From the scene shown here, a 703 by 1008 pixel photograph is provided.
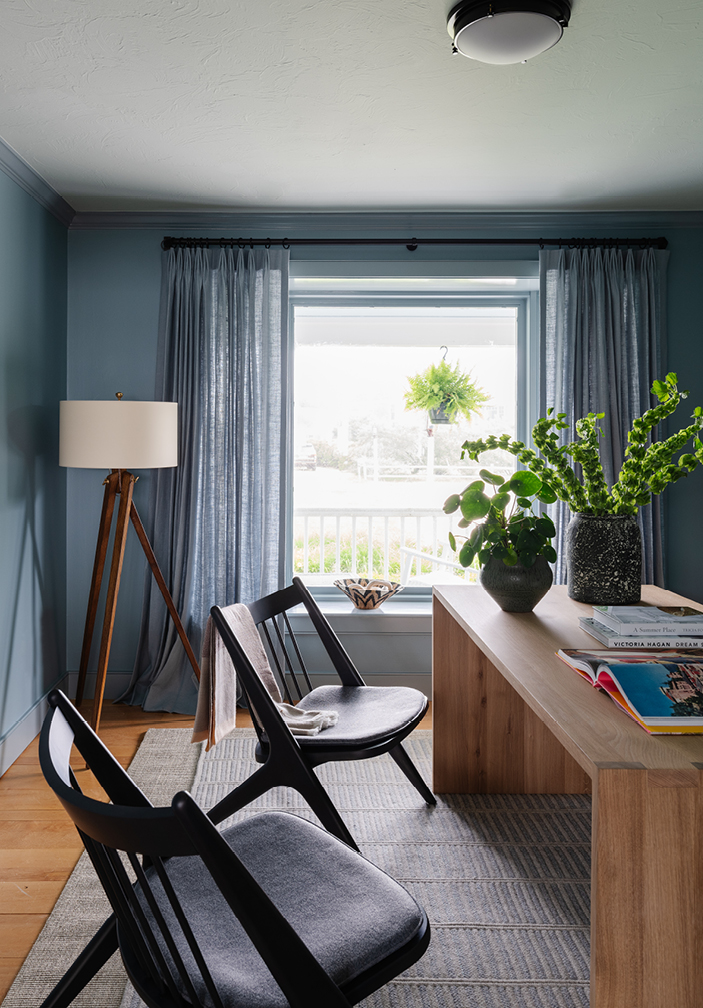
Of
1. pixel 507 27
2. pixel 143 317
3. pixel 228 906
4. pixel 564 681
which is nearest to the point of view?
pixel 228 906

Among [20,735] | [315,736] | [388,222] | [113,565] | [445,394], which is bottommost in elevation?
[20,735]

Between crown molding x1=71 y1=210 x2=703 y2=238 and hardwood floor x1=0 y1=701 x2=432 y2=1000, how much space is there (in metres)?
2.54

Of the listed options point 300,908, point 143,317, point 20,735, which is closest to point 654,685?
point 300,908

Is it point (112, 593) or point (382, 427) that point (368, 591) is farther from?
point (112, 593)

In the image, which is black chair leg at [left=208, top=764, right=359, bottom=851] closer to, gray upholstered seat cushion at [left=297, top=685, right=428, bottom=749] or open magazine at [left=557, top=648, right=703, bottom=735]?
gray upholstered seat cushion at [left=297, top=685, right=428, bottom=749]

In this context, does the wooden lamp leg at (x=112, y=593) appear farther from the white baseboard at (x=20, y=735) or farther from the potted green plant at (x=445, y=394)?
the potted green plant at (x=445, y=394)

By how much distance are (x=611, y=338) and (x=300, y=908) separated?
10.3 ft


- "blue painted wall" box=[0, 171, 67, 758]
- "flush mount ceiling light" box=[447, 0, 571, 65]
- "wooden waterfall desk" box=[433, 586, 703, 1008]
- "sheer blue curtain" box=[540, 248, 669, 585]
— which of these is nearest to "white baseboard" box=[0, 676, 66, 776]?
"blue painted wall" box=[0, 171, 67, 758]

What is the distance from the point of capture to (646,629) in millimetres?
1699

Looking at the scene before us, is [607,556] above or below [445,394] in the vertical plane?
below

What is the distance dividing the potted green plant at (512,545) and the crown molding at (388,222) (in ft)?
6.90

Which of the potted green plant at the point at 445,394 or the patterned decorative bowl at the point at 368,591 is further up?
the potted green plant at the point at 445,394

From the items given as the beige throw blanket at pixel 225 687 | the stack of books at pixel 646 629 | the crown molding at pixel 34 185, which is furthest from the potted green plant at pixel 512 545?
the crown molding at pixel 34 185

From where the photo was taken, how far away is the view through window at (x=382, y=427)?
13.4ft
